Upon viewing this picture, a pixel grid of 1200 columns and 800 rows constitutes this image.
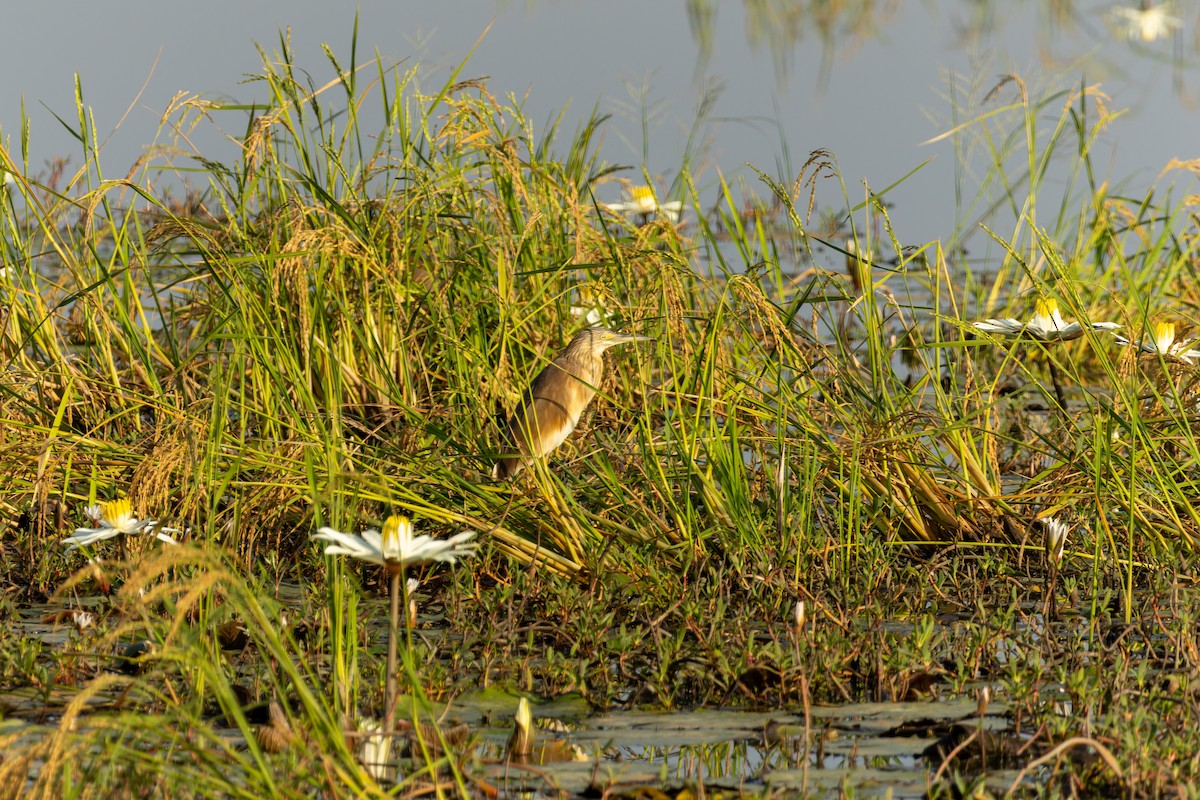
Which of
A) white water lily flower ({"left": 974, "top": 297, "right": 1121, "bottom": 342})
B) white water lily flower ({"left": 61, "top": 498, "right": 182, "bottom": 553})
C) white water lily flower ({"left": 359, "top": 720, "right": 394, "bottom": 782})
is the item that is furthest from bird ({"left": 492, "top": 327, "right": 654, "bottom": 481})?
white water lily flower ({"left": 359, "top": 720, "right": 394, "bottom": 782})

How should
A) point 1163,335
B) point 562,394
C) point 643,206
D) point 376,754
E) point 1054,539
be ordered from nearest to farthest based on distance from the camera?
point 376,754 → point 1054,539 → point 1163,335 → point 562,394 → point 643,206

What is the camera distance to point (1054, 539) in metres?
3.71

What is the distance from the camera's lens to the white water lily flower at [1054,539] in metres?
3.69

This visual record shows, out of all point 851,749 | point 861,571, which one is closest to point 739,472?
point 861,571

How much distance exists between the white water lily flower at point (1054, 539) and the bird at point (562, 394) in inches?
50.0

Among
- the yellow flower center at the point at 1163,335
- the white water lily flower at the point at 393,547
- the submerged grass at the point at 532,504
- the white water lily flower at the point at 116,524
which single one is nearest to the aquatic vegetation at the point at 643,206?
the submerged grass at the point at 532,504

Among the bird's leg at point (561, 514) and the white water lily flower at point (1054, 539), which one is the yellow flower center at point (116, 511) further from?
the white water lily flower at point (1054, 539)

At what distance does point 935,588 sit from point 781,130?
6.88 ft

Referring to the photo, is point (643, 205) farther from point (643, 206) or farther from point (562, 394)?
point (562, 394)

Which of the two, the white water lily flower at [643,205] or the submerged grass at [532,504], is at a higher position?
the white water lily flower at [643,205]

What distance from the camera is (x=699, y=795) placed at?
7.54 ft

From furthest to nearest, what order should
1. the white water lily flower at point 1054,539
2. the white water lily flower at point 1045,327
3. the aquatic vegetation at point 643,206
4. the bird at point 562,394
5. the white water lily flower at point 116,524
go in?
the aquatic vegetation at point 643,206 → the bird at point 562,394 → the white water lily flower at point 1045,327 → the white water lily flower at point 1054,539 → the white water lily flower at point 116,524

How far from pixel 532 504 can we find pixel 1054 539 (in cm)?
130

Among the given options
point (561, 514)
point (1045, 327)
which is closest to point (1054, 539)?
point (1045, 327)
